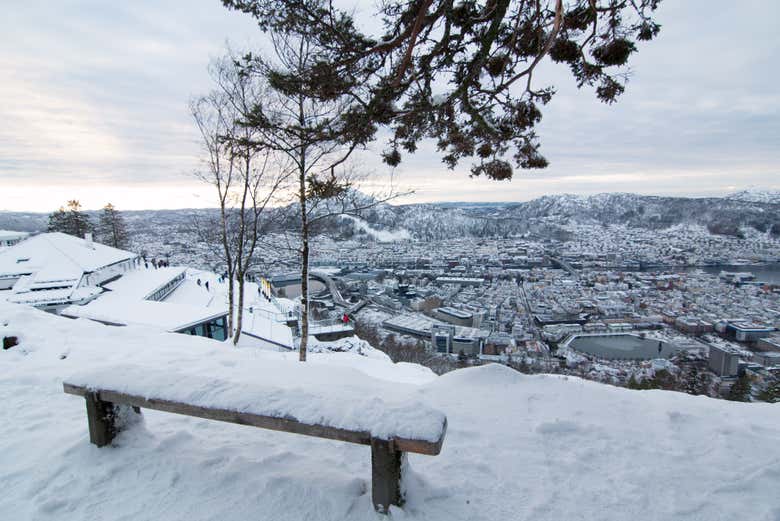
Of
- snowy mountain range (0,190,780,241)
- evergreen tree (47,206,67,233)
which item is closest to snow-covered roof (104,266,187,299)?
evergreen tree (47,206,67,233)

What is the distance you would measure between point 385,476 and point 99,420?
2232 millimetres

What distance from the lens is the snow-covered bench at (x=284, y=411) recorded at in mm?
2035

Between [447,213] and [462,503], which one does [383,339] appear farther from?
[447,213]

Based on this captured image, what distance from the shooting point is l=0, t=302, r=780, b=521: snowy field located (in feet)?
7.23

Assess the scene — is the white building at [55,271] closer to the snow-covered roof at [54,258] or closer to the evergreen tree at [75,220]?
the snow-covered roof at [54,258]

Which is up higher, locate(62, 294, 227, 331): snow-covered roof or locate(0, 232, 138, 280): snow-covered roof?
locate(0, 232, 138, 280): snow-covered roof

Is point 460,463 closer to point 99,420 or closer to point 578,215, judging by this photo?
point 99,420

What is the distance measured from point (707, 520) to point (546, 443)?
1061mm

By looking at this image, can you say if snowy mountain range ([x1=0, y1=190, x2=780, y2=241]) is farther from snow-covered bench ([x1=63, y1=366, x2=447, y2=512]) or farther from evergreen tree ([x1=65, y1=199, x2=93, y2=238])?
snow-covered bench ([x1=63, y1=366, x2=447, y2=512])

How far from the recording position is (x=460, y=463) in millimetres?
2740

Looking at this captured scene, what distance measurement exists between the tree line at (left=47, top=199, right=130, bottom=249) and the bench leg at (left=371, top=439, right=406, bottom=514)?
39.4m

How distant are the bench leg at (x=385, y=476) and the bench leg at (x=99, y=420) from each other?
2137 mm

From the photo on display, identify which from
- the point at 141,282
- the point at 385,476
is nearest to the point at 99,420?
the point at 385,476

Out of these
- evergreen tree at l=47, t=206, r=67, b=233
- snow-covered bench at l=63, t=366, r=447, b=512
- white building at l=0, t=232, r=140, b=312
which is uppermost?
evergreen tree at l=47, t=206, r=67, b=233
